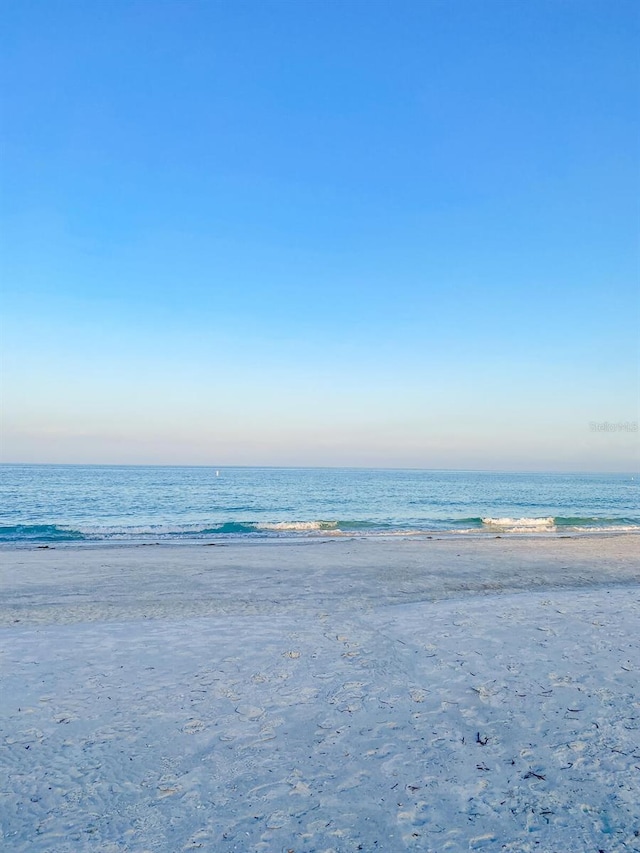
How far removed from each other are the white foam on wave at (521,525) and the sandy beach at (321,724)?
817 inches

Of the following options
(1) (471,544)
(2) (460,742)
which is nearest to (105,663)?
(2) (460,742)

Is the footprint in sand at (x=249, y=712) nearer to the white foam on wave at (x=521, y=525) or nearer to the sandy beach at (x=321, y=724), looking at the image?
the sandy beach at (x=321, y=724)

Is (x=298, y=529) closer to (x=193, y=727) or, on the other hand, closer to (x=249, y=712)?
(x=249, y=712)

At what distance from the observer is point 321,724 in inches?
223

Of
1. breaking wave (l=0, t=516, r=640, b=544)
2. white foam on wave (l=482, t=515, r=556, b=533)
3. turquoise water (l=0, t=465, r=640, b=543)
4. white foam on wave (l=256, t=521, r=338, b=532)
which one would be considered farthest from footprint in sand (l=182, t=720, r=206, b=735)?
white foam on wave (l=482, t=515, r=556, b=533)

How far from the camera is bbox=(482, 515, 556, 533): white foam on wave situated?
1244 inches

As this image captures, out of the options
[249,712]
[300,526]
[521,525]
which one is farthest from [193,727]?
[521,525]

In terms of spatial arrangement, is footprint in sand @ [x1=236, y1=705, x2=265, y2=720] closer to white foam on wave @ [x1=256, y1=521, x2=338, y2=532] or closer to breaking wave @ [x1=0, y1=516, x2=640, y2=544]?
breaking wave @ [x1=0, y1=516, x2=640, y2=544]

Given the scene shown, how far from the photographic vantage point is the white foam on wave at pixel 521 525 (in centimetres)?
3161

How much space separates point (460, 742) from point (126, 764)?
3138mm

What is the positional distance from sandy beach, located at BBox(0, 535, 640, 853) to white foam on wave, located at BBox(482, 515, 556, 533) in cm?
2075


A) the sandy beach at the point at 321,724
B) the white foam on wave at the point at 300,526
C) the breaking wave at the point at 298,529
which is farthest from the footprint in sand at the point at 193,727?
the white foam on wave at the point at 300,526

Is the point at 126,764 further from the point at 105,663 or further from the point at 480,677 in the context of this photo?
the point at 480,677

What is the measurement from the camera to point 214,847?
12.7ft
